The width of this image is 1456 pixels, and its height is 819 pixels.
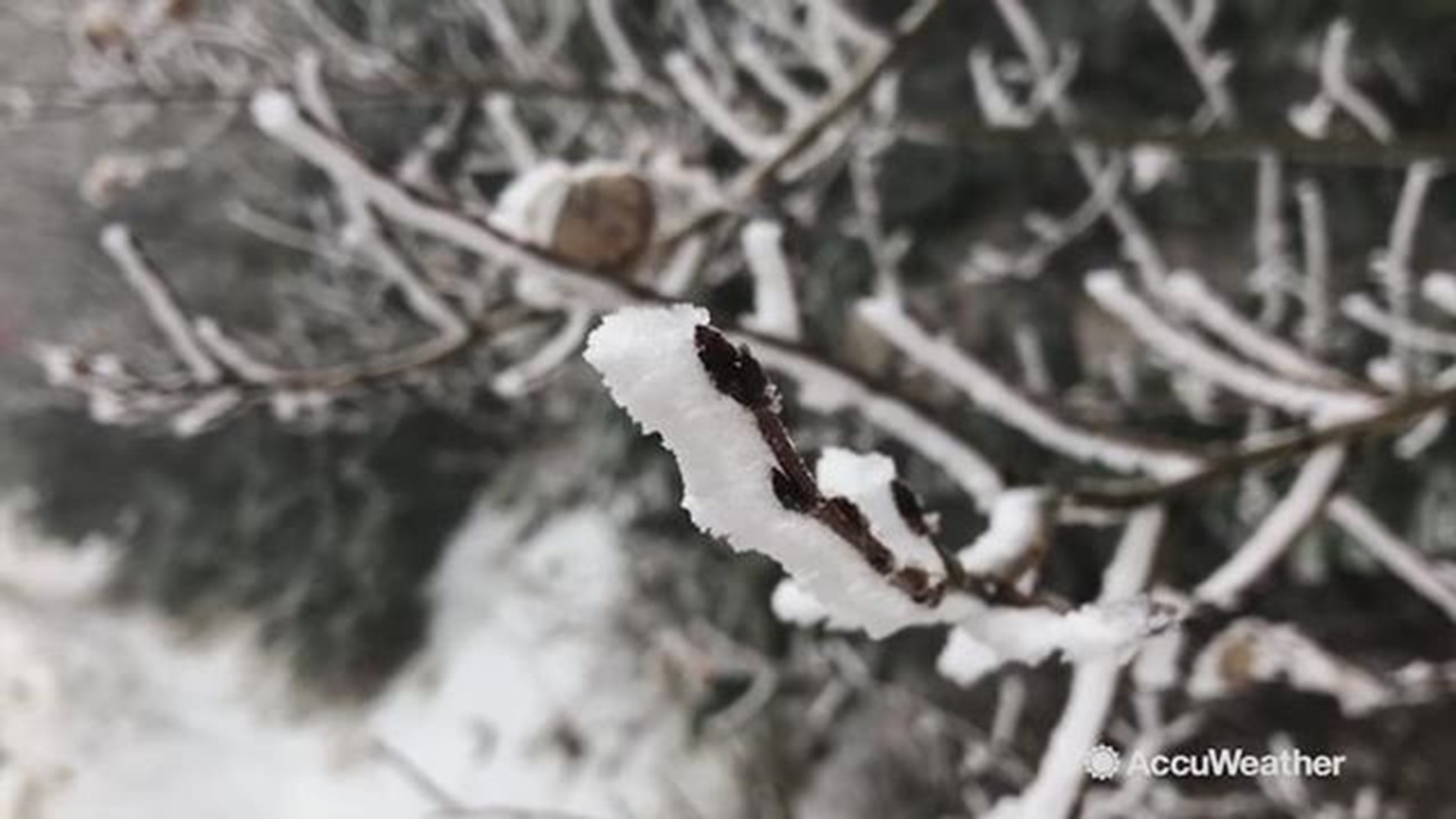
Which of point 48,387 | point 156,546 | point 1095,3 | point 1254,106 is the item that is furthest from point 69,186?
point 1254,106

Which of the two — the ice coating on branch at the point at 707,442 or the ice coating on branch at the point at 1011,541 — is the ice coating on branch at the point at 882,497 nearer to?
the ice coating on branch at the point at 707,442

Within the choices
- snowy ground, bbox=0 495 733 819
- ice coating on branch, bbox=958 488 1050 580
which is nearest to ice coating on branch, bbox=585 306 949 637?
ice coating on branch, bbox=958 488 1050 580

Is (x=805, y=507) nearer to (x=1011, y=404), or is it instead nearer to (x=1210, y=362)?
(x=1011, y=404)

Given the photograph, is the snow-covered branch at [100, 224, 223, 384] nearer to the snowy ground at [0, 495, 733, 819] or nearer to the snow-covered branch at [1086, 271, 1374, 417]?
the snow-covered branch at [1086, 271, 1374, 417]

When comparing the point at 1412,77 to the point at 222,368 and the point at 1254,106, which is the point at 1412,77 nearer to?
the point at 1254,106

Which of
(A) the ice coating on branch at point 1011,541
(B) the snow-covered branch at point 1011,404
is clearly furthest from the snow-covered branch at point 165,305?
(A) the ice coating on branch at point 1011,541

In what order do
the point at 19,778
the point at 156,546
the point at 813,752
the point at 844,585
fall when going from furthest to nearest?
the point at 156,546
the point at 19,778
the point at 813,752
the point at 844,585
